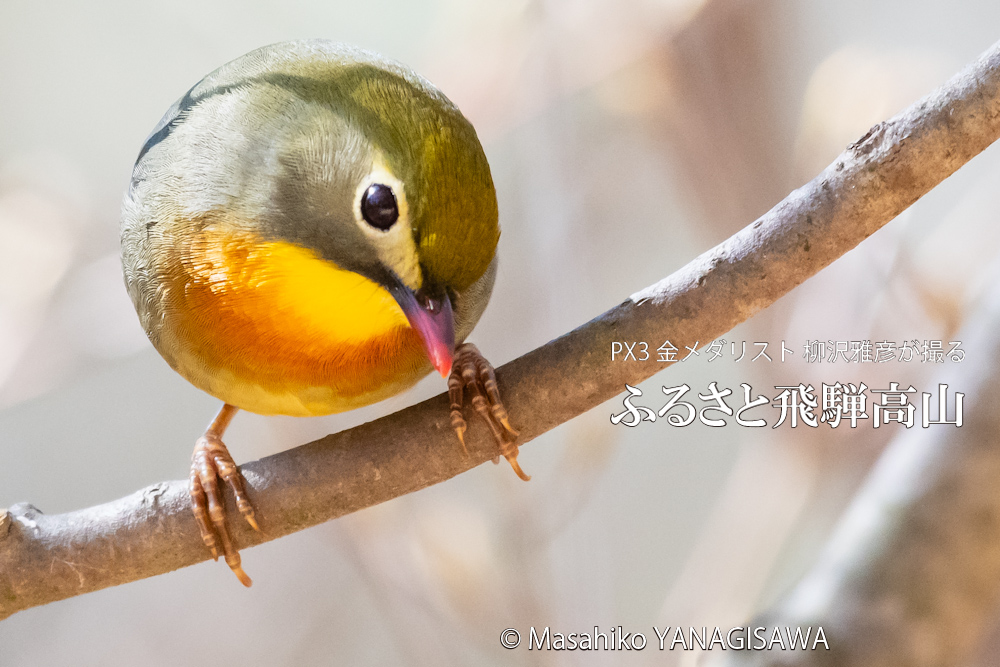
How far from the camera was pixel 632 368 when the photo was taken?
1.09 m

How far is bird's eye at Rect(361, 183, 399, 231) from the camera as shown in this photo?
914 millimetres

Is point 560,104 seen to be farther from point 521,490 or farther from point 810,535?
point 810,535

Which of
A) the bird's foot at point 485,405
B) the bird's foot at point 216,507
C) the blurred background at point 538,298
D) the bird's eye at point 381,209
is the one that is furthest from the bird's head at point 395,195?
the blurred background at point 538,298

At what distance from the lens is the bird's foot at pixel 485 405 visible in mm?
1128

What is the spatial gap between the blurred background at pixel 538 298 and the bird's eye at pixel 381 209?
0.82 m

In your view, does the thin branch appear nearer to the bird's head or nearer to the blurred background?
the blurred background

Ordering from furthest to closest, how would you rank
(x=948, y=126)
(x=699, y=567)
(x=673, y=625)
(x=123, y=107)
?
(x=123, y=107), (x=699, y=567), (x=673, y=625), (x=948, y=126)

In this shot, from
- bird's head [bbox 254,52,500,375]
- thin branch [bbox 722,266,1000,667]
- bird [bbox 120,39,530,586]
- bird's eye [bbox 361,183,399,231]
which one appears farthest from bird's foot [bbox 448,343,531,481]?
→ thin branch [bbox 722,266,1000,667]

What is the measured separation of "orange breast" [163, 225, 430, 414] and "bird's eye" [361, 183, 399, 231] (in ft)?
0.26

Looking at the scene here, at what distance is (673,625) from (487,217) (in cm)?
108

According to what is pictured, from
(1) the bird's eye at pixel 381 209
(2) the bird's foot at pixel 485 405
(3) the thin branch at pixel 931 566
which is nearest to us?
(1) the bird's eye at pixel 381 209

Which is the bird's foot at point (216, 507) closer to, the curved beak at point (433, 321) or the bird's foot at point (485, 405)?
the bird's foot at point (485, 405)

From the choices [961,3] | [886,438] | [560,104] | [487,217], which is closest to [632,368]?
[487,217]

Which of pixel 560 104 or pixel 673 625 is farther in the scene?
pixel 560 104
